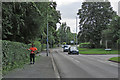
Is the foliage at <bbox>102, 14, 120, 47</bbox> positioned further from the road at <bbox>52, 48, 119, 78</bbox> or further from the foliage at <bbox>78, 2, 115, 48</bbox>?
the road at <bbox>52, 48, 119, 78</bbox>

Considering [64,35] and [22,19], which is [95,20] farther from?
[64,35]

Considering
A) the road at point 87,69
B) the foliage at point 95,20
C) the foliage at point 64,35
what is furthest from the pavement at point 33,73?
the foliage at point 64,35

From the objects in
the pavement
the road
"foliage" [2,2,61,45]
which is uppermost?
"foliage" [2,2,61,45]

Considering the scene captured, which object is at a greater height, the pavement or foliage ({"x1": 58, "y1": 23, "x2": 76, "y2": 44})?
foliage ({"x1": 58, "y1": 23, "x2": 76, "y2": 44})

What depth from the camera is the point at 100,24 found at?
58.3 metres

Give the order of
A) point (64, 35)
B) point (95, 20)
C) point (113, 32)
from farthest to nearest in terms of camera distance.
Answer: point (64, 35) → point (95, 20) → point (113, 32)

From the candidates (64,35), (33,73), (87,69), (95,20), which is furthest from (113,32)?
(64,35)

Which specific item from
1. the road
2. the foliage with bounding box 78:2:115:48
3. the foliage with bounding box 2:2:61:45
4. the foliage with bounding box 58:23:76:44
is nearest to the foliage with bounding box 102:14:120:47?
the foliage with bounding box 78:2:115:48

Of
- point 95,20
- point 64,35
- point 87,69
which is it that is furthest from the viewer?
point 64,35

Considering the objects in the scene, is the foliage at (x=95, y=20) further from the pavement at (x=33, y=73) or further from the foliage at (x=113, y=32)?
the pavement at (x=33, y=73)

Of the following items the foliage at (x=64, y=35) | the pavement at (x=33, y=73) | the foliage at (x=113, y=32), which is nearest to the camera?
the pavement at (x=33, y=73)

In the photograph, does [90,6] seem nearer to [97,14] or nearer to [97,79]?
[97,14]

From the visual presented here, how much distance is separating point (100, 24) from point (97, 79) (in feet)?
167

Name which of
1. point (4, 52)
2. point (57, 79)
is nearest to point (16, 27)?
point (4, 52)
